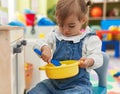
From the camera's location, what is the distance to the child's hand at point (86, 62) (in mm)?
778

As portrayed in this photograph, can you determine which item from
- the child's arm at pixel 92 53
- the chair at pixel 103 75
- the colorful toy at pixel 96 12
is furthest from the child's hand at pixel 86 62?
the colorful toy at pixel 96 12

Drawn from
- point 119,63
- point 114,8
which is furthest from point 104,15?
point 119,63

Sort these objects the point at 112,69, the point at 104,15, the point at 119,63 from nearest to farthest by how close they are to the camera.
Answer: the point at 112,69, the point at 119,63, the point at 104,15

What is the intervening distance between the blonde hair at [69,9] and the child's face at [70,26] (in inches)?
0.5

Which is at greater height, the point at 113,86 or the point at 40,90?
the point at 40,90

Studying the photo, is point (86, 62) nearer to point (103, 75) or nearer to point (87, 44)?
point (87, 44)

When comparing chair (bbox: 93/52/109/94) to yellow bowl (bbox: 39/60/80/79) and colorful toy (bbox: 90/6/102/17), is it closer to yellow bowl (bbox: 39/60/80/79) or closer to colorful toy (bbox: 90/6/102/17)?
yellow bowl (bbox: 39/60/80/79)

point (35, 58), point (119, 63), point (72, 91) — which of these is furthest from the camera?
point (119, 63)

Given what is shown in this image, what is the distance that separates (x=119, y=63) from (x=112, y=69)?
A: 0.38 meters

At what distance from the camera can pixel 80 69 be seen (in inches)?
34.3

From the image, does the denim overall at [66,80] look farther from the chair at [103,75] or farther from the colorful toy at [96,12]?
the colorful toy at [96,12]

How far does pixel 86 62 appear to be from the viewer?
31.0 inches

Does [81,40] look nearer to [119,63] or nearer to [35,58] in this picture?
[35,58]

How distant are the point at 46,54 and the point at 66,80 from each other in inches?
5.0
